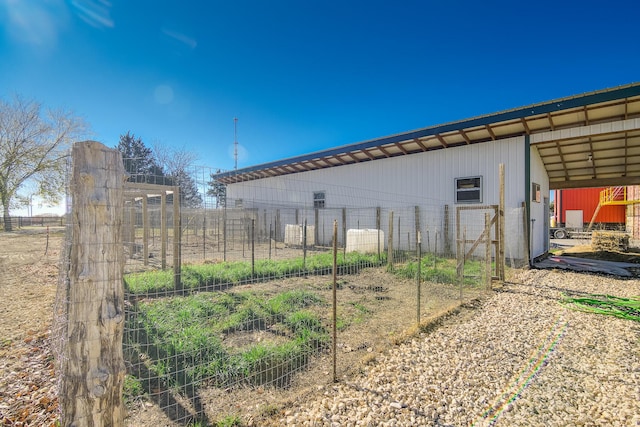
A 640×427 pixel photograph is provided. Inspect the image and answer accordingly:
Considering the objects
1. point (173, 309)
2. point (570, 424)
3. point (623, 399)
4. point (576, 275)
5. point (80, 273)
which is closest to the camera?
point (80, 273)

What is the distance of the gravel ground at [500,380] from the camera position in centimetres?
217

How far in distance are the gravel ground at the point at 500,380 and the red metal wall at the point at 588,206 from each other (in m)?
22.6

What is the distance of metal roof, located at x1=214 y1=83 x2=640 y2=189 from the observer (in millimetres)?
7164

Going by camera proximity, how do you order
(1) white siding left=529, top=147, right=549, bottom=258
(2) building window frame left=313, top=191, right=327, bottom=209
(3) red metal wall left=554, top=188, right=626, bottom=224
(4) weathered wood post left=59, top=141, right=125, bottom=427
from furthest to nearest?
(3) red metal wall left=554, top=188, right=626, bottom=224, (2) building window frame left=313, top=191, right=327, bottom=209, (1) white siding left=529, top=147, right=549, bottom=258, (4) weathered wood post left=59, top=141, right=125, bottom=427

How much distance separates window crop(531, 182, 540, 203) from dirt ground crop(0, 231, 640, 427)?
573 cm

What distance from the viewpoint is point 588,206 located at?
2223 cm

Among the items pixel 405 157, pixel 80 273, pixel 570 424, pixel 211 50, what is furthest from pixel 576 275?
pixel 211 50

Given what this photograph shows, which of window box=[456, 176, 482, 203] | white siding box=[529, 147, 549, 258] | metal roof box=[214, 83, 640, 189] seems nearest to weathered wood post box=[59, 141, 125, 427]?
metal roof box=[214, 83, 640, 189]

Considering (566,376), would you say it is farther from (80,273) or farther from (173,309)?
(173,309)

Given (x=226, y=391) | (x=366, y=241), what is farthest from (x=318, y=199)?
(x=226, y=391)

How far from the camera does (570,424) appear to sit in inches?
83.0

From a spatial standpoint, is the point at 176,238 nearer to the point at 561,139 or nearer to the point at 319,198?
the point at 561,139

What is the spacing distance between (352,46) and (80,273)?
35.7 feet

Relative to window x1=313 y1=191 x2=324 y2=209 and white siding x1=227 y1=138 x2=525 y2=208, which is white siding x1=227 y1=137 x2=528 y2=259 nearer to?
white siding x1=227 y1=138 x2=525 y2=208
